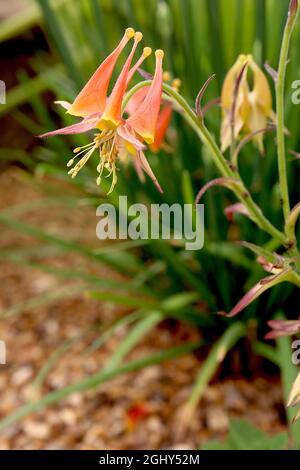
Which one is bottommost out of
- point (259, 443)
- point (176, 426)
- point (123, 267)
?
point (259, 443)

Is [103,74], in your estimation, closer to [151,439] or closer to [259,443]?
[259,443]

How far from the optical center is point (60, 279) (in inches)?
62.2

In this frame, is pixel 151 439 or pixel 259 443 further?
pixel 151 439

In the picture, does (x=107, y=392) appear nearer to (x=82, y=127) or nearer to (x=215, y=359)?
(x=215, y=359)

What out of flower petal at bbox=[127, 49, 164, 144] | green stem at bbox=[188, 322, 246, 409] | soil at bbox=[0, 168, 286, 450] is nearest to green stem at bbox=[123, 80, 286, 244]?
flower petal at bbox=[127, 49, 164, 144]

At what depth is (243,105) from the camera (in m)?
0.67

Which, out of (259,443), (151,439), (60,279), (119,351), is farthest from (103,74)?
(60,279)

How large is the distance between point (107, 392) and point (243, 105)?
2.27 ft

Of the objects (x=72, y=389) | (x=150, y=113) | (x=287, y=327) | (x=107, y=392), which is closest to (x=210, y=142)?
(x=150, y=113)

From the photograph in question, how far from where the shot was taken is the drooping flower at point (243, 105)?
65cm

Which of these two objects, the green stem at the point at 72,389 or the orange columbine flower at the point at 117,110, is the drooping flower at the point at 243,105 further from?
the green stem at the point at 72,389

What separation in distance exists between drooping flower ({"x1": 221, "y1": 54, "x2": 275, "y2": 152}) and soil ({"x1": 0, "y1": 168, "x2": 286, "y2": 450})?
1.87ft

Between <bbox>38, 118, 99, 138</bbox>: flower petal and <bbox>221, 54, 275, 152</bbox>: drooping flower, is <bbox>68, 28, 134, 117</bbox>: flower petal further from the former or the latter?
<bbox>221, 54, 275, 152</bbox>: drooping flower
